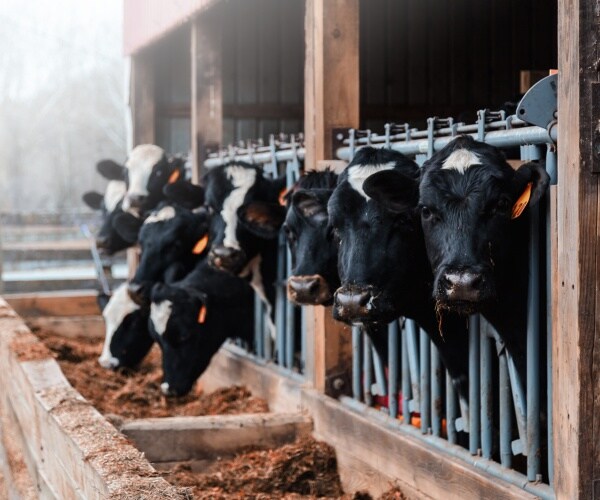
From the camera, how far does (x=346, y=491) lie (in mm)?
5637

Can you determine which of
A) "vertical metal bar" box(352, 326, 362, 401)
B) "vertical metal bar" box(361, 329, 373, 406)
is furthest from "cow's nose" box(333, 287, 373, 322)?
"vertical metal bar" box(352, 326, 362, 401)

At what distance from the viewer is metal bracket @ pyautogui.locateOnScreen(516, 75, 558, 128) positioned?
12.3 feet

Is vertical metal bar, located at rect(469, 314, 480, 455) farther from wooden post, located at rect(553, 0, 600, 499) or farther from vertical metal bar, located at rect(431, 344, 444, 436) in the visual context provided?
wooden post, located at rect(553, 0, 600, 499)

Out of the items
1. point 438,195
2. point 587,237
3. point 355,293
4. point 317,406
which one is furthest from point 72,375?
point 587,237

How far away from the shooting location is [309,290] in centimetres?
516

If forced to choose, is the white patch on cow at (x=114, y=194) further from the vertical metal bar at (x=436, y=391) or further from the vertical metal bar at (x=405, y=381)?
the vertical metal bar at (x=436, y=391)

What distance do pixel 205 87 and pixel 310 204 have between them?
4105 mm

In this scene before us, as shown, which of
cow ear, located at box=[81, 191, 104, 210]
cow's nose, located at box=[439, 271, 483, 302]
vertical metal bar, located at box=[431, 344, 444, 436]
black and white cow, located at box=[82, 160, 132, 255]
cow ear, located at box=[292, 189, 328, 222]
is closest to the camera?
cow's nose, located at box=[439, 271, 483, 302]

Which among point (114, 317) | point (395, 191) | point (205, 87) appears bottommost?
point (114, 317)

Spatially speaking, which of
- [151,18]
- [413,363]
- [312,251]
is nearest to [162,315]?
[312,251]

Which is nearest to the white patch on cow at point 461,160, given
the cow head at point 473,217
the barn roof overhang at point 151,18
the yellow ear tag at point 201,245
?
the cow head at point 473,217

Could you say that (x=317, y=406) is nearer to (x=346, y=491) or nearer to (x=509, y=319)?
(x=346, y=491)

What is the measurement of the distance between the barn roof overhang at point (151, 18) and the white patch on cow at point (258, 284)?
7.77 ft

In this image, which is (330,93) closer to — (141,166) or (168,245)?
(168,245)
